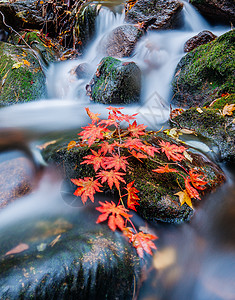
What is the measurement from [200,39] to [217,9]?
1.90m

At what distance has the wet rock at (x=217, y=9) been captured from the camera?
20.2 feet

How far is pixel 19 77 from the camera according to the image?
16.8 feet

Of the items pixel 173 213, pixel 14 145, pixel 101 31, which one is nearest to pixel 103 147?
pixel 173 213

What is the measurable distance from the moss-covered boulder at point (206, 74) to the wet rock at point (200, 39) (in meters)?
1.28

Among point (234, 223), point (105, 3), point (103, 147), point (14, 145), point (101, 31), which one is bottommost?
point (234, 223)

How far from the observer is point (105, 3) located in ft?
28.1

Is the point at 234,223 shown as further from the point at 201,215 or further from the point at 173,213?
the point at 173,213

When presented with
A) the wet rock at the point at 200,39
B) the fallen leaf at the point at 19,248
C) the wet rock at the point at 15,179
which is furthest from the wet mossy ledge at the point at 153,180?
the wet rock at the point at 200,39

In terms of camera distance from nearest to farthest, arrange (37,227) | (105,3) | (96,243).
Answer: (96,243), (37,227), (105,3)

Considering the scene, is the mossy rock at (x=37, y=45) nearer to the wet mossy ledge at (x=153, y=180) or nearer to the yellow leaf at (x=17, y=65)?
the yellow leaf at (x=17, y=65)

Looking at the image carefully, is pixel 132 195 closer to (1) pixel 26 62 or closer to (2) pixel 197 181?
(2) pixel 197 181

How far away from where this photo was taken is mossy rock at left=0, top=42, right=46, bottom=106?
504 centimetres

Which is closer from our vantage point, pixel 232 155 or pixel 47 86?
pixel 232 155

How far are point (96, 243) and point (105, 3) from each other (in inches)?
395
